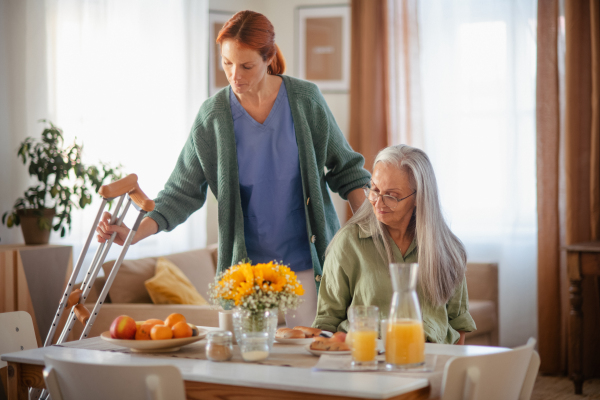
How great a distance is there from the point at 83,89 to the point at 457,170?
2.39 meters

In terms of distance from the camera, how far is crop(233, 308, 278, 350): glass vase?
1.54 meters

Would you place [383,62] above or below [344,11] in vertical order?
below

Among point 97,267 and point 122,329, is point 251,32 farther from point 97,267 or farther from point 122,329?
point 122,329

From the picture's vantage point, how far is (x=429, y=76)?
4566 mm

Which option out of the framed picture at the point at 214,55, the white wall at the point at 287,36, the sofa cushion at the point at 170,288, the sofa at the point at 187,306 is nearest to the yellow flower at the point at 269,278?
the sofa at the point at 187,306

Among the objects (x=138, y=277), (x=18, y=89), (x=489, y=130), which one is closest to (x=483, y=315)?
(x=489, y=130)

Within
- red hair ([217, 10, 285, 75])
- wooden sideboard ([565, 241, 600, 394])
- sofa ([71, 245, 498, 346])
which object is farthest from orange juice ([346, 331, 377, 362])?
wooden sideboard ([565, 241, 600, 394])

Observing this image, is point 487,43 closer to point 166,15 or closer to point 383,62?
point 383,62

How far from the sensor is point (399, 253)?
76.4 inches

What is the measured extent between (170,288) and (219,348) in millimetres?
1820

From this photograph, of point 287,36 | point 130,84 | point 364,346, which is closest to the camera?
point 364,346

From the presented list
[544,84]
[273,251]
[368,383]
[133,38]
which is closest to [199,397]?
[368,383]

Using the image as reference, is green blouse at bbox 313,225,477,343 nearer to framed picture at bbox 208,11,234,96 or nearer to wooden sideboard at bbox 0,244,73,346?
wooden sideboard at bbox 0,244,73,346

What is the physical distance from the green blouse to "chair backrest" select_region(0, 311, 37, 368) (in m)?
0.83
